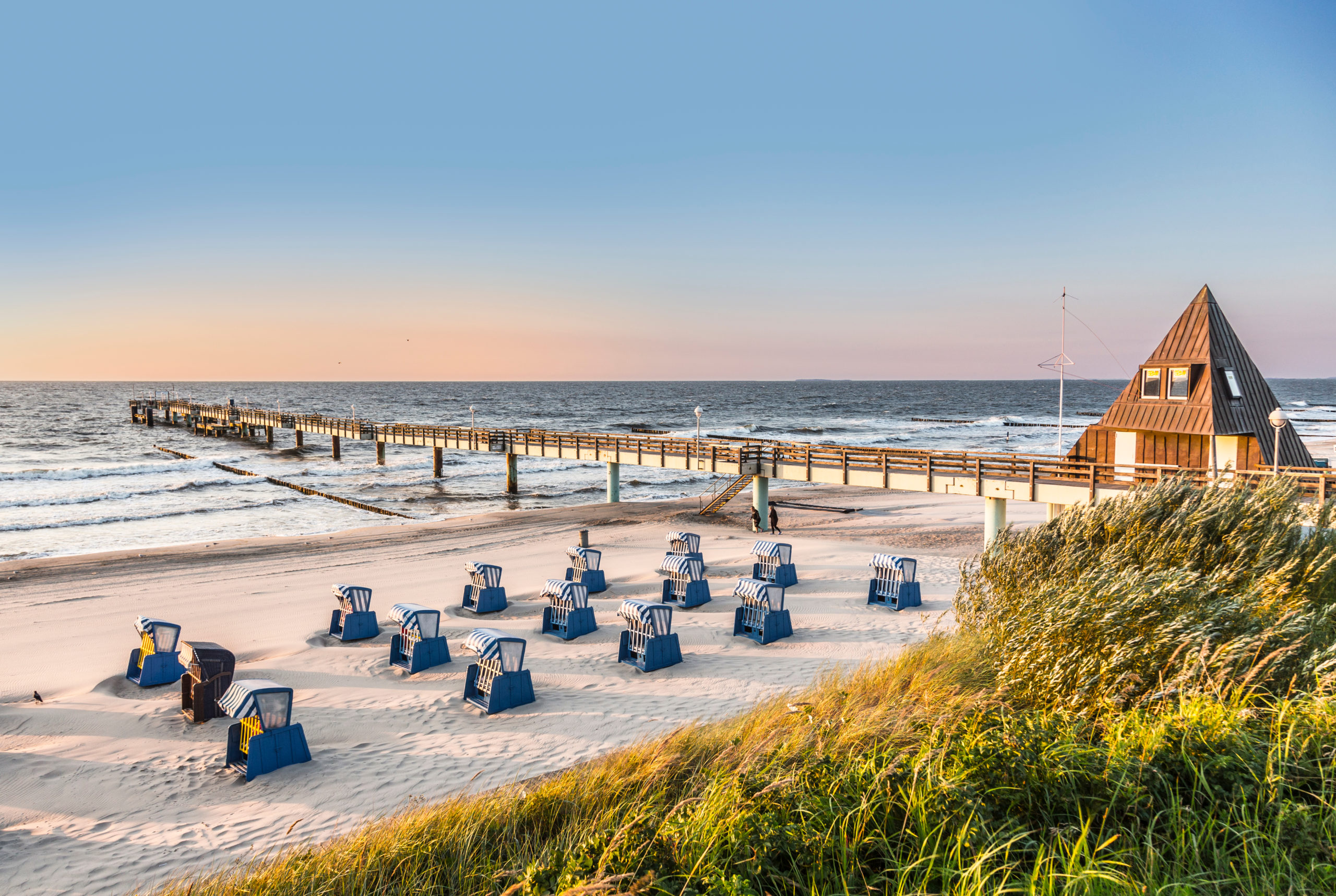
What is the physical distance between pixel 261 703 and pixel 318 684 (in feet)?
10.7

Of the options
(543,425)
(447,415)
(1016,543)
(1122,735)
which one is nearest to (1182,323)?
(1016,543)

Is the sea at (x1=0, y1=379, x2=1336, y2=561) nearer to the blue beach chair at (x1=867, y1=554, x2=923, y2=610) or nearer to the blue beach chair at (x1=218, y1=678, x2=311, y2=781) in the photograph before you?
the blue beach chair at (x1=218, y1=678, x2=311, y2=781)

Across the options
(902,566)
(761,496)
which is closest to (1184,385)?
(902,566)

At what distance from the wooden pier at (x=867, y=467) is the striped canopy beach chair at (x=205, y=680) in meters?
16.0

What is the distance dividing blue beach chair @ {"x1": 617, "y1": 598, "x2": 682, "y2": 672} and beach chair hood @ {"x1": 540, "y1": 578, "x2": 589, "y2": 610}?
5.49 ft

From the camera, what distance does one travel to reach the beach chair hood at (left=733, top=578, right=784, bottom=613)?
13492 millimetres

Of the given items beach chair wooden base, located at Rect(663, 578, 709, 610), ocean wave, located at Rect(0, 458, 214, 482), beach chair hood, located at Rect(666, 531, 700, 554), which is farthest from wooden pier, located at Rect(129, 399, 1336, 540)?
ocean wave, located at Rect(0, 458, 214, 482)

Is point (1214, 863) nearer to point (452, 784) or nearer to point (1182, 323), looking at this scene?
point (452, 784)

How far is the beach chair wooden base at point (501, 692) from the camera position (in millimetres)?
10445

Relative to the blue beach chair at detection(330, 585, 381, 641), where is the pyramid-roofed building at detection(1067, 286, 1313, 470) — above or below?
above

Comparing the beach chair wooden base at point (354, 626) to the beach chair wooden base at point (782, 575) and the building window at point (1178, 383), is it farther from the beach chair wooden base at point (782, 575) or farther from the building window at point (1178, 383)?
the building window at point (1178, 383)

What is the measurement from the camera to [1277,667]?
16.9ft

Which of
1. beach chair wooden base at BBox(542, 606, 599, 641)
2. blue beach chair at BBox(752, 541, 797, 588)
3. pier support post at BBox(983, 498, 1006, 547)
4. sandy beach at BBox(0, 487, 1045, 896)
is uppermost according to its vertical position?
pier support post at BBox(983, 498, 1006, 547)

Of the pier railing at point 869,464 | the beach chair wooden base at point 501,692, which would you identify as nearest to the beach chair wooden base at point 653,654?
the beach chair wooden base at point 501,692
